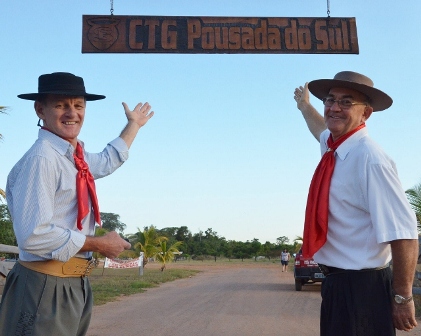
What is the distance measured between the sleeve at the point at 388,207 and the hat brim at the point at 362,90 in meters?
0.58

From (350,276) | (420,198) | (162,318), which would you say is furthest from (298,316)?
(350,276)

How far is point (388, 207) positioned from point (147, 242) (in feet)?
113

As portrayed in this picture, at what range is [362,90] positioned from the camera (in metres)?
3.17

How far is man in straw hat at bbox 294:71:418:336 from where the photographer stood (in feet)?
8.92

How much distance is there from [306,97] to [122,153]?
1.73 m

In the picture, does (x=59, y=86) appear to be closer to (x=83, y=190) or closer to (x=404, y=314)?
(x=83, y=190)

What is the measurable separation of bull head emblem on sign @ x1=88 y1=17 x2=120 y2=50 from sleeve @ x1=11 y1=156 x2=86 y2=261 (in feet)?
8.25

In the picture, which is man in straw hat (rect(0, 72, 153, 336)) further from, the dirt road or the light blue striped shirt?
the dirt road

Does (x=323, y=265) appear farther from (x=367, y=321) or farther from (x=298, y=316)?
(x=298, y=316)

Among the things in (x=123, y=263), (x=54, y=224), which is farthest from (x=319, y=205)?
(x=123, y=263)

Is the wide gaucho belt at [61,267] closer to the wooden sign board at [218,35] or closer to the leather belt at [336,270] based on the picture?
the leather belt at [336,270]

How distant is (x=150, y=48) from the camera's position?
16.4ft

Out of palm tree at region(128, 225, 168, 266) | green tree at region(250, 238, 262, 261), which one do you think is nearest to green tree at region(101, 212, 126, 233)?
green tree at region(250, 238, 262, 261)

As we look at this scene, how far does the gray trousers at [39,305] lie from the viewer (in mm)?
2594
